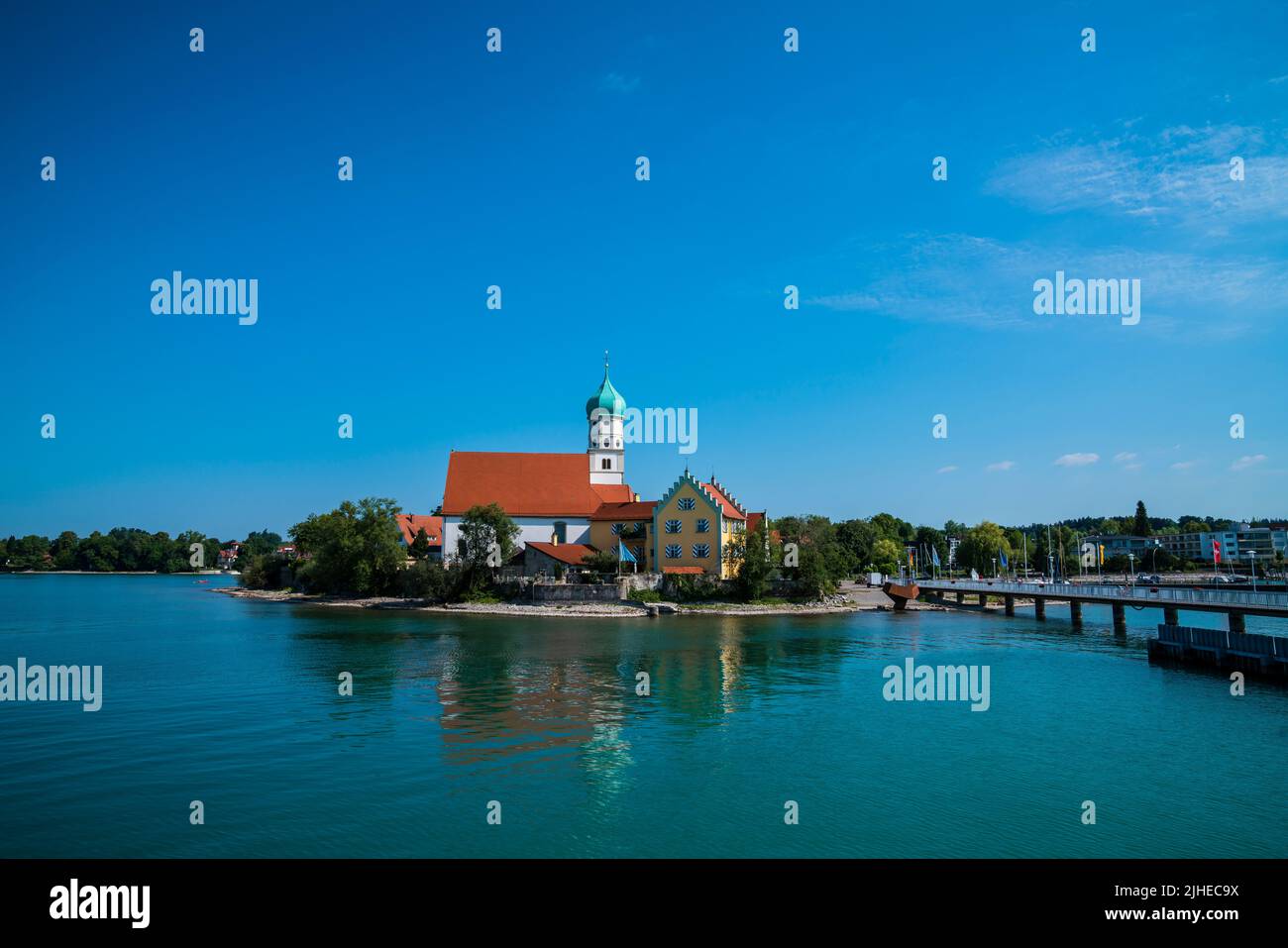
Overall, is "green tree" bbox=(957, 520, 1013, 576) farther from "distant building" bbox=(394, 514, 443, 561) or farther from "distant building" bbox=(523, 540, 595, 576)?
"distant building" bbox=(394, 514, 443, 561)

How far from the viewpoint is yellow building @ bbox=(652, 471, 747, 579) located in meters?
71.7

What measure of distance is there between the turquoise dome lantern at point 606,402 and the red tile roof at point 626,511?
44.0 ft

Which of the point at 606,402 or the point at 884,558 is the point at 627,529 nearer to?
the point at 606,402

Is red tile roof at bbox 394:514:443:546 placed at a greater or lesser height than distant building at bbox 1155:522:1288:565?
greater

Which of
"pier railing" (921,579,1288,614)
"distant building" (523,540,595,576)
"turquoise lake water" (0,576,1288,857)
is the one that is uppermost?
"distant building" (523,540,595,576)

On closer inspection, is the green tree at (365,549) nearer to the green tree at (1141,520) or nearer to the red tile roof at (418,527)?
the red tile roof at (418,527)

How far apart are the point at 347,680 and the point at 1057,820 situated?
82.9ft

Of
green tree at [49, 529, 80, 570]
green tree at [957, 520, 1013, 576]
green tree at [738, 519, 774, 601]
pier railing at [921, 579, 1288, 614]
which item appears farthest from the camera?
green tree at [49, 529, 80, 570]

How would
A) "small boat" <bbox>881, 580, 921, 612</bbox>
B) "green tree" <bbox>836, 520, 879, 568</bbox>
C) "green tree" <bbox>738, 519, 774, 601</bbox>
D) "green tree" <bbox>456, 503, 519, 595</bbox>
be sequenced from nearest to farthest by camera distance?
"green tree" <bbox>738, 519, 774, 601</bbox>
"small boat" <bbox>881, 580, 921, 612</bbox>
"green tree" <bbox>456, 503, 519, 595</bbox>
"green tree" <bbox>836, 520, 879, 568</bbox>

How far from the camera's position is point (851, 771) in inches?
783

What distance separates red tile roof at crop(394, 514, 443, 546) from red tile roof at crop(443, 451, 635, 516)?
52.4 feet

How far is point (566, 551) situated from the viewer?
7562cm

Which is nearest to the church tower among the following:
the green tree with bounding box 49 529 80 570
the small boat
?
the small boat
